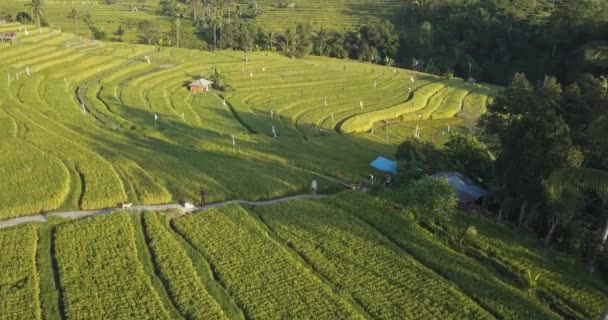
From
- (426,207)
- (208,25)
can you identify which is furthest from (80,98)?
(208,25)

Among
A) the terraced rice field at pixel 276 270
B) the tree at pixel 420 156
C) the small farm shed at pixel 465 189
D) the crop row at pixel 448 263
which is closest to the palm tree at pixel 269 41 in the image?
the tree at pixel 420 156

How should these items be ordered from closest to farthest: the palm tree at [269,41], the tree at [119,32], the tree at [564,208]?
the tree at [564,208], the tree at [119,32], the palm tree at [269,41]

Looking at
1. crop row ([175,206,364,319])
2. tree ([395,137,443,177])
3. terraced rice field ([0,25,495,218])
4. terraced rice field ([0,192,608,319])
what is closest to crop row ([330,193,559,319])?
terraced rice field ([0,192,608,319])

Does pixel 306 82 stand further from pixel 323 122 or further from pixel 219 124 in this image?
pixel 219 124

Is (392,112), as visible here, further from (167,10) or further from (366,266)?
(167,10)

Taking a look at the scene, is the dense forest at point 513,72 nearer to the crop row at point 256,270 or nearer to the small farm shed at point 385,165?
the small farm shed at point 385,165

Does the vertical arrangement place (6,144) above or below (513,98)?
below
